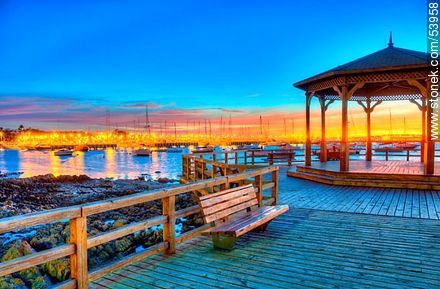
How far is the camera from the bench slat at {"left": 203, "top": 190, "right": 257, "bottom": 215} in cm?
456

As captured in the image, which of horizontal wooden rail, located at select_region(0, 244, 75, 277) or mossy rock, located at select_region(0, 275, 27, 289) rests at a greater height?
horizontal wooden rail, located at select_region(0, 244, 75, 277)

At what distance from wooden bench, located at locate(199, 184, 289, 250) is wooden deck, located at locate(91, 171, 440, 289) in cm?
21

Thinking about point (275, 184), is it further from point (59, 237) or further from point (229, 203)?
point (59, 237)

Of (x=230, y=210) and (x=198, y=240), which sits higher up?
(x=230, y=210)

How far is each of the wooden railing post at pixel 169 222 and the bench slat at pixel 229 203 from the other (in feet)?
1.48

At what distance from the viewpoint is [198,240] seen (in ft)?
16.6

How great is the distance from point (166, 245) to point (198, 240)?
746 mm

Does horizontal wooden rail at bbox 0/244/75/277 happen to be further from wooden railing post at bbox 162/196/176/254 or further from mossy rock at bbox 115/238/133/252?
mossy rock at bbox 115/238/133/252

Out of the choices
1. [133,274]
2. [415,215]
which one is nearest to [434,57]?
[415,215]

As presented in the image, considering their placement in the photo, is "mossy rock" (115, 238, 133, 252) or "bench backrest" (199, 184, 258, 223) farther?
"mossy rock" (115, 238, 133, 252)

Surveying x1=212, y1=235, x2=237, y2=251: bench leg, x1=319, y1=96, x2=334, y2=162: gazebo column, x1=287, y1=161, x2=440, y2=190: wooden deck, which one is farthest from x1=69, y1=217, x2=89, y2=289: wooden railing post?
x1=319, y1=96, x2=334, y2=162: gazebo column

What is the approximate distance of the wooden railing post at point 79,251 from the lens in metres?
3.18

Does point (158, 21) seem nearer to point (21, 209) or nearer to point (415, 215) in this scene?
point (21, 209)

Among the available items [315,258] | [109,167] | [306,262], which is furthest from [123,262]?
[109,167]
